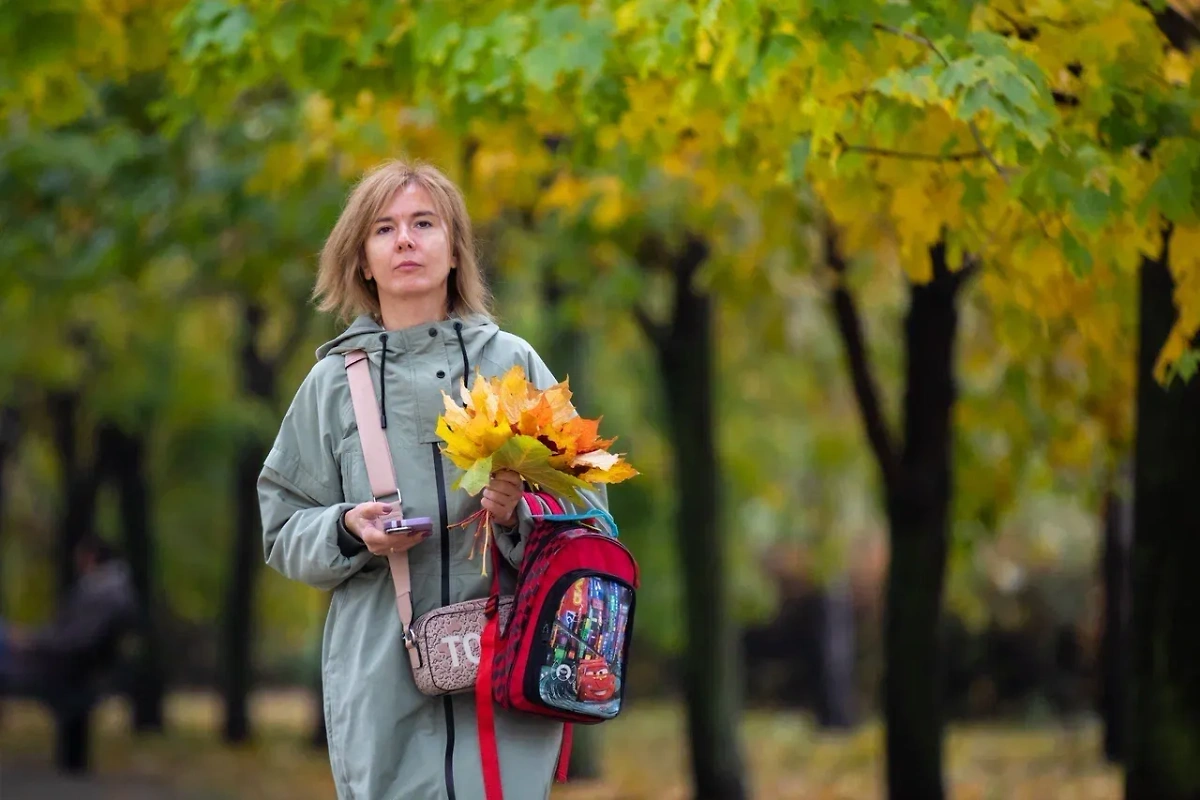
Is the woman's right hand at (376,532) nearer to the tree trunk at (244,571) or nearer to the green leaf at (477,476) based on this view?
the green leaf at (477,476)

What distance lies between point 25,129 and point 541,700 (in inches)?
358

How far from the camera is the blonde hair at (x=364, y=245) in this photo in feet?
13.9

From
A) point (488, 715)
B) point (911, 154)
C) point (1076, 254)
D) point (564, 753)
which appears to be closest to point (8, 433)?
point (911, 154)

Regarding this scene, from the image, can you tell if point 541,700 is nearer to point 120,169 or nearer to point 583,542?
point 583,542

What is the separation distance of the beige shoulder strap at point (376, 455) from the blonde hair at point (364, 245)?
234 millimetres

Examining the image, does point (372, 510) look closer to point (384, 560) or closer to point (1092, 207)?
point (384, 560)

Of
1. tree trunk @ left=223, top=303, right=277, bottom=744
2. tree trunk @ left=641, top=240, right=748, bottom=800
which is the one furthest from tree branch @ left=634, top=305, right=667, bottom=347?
tree trunk @ left=223, top=303, right=277, bottom=744

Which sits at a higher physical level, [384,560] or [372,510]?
[372,510]

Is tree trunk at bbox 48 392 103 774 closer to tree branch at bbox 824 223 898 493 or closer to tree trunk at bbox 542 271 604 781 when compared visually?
tree trunk at bbox 542 271 604 781

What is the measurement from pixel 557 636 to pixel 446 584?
0.91ft

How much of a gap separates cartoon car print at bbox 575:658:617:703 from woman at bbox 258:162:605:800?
15 cm

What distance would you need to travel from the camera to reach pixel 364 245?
4.29 meters

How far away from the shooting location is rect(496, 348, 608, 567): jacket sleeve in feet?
13.3

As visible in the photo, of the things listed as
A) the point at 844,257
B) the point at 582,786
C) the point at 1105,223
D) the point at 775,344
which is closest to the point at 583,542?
the point at 1105,223
